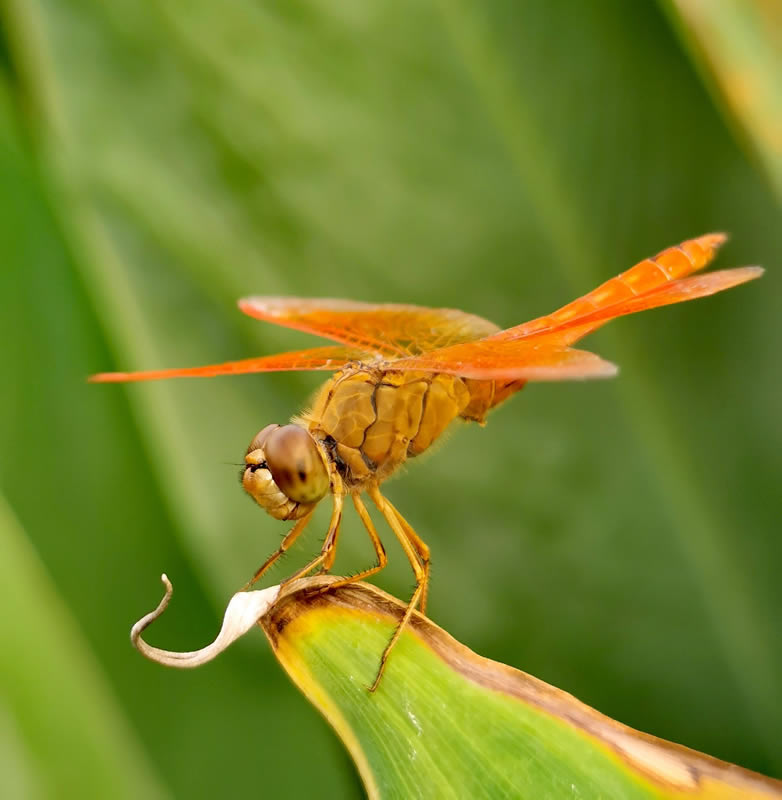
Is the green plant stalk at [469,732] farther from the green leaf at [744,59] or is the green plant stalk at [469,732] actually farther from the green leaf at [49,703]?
the green leaf at [744,59]

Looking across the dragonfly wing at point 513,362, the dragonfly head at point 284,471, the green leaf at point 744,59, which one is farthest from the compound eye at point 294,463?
the green leaf at point 744,59

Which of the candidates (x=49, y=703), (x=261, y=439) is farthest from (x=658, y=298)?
(x=49, y=703)

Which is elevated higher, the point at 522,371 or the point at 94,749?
the point at 522,371

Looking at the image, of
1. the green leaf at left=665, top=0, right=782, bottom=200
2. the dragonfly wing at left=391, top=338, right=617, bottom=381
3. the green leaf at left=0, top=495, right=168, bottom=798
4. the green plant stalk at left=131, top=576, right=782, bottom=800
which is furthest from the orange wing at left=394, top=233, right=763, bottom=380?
the green leaf at left=0, top=495, right=168, bottom=798

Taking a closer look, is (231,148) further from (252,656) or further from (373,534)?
(252,656)

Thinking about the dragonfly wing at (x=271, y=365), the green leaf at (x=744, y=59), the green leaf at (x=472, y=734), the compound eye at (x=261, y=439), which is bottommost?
the green leaf at (x=472, y=734)

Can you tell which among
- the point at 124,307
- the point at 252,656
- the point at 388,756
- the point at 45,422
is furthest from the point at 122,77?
the point at 388,756

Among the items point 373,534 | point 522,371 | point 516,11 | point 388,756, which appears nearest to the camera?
point 388,756

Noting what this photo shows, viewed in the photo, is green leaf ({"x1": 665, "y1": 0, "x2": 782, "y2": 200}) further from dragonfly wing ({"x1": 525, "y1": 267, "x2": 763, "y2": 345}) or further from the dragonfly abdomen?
the dragonfly abdomen
